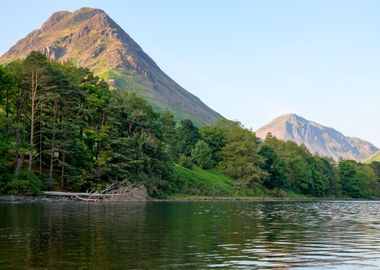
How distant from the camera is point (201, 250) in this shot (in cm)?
2503

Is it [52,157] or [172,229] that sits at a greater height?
[52,157]

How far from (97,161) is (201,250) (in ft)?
250

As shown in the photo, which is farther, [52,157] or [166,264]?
[52,157]

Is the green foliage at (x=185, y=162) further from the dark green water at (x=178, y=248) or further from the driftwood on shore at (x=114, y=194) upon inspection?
the dark green water at (x=178, y=248)

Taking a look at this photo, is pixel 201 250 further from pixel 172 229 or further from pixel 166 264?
pixel 172 229

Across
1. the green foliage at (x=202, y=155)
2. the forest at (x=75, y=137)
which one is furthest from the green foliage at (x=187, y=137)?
the forest at (x=75, y=137)

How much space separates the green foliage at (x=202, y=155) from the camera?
168 meters

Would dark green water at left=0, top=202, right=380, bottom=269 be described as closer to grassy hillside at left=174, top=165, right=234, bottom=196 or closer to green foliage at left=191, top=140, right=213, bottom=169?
grassy hillside at left=174, top=165, right=234, bottom=196

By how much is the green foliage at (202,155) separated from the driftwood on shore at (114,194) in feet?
217

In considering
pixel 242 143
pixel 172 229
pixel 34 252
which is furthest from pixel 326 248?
pixel 242 143

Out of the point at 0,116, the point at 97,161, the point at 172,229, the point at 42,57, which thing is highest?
the point at 42,57

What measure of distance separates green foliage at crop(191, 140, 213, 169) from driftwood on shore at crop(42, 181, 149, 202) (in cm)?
6619

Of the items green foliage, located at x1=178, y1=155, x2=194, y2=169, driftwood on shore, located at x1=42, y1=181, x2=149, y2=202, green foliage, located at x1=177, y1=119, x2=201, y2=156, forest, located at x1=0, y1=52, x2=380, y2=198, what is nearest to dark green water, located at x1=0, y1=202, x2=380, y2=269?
driftwood on shore, located at x1=42, y1=181, x2=149, y2=202

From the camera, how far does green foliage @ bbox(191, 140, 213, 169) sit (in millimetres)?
168250
